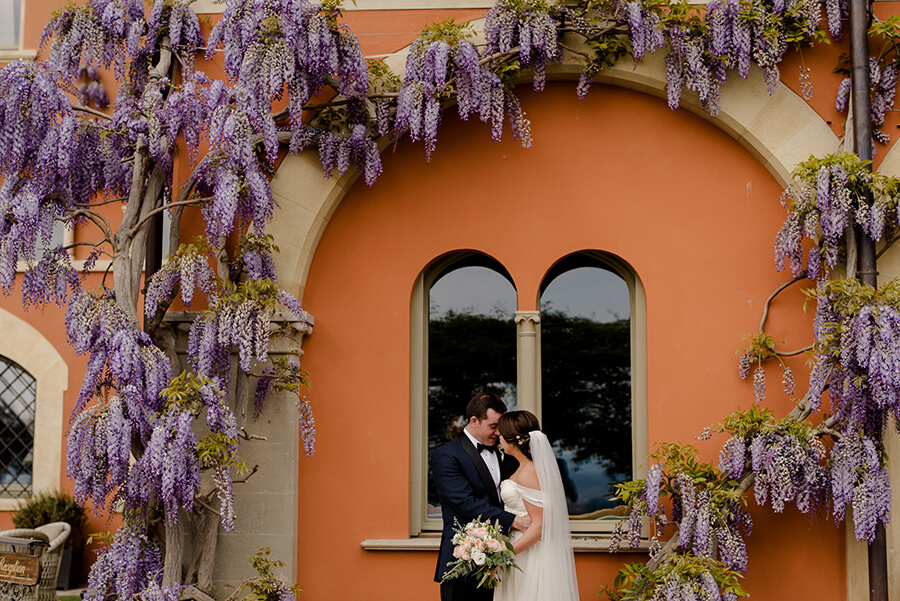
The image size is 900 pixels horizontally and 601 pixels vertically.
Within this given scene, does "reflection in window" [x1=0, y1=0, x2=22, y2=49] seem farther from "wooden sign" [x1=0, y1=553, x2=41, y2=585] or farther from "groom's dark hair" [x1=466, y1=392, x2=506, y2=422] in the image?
"groom's dark hair" [x1=466, y1=392, x2=506, y2=422]

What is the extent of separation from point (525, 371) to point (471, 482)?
3.70ft

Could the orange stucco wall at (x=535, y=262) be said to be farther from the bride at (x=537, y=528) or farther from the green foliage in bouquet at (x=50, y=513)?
the green foliage in bouquet at (x=50, y=513)

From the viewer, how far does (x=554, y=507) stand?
463 centimetres

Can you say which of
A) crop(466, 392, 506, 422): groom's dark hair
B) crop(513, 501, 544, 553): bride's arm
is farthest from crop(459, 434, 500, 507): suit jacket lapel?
crop(513, 501, 544, 553): bride's arm

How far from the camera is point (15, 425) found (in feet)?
28.6

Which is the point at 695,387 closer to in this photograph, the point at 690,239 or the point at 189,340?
the point at 690,239

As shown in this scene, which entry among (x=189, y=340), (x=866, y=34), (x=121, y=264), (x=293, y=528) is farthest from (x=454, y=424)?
(x=866, y=34)

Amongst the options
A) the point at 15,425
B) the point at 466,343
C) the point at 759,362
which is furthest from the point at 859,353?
the point at 15,425

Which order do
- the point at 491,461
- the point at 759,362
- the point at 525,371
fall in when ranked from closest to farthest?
the point at 491,461 → the point at 759,362 → the point at 525,371

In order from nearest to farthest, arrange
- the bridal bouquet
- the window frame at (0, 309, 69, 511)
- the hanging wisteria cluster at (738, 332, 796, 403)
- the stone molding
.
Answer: the bridal bouquet
the hanging wisteria cluster at (738, 332, 796, 403)
the stone molding
the window frame at (0, 309, 69, 511)

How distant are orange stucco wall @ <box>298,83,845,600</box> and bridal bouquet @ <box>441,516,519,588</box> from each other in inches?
45.3

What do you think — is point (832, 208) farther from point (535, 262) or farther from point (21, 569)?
point (21, 569)

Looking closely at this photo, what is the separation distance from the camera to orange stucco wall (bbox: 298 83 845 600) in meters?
5.61

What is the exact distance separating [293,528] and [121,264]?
195cm
